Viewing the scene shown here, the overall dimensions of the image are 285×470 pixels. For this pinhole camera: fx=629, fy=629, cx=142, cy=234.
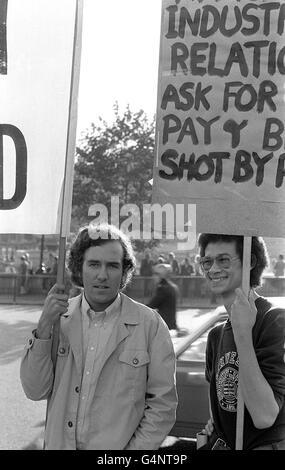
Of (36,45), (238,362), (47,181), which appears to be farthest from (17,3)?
(238,362)

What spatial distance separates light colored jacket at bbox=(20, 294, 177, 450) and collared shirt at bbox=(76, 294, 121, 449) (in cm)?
2

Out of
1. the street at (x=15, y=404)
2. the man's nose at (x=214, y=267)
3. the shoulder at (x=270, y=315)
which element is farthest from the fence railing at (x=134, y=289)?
the shoulder at (x=270, y=315)

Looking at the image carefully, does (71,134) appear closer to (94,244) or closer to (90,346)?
(94,244)

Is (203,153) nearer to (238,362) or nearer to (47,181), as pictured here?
(47,181)

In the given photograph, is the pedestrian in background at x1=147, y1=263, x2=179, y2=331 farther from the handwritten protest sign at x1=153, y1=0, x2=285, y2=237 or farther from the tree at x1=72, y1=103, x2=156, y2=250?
the tree at x1=72, y1=103, x2=156, y2=250

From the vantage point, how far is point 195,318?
15.4 meters

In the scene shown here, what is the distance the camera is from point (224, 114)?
2.68 m

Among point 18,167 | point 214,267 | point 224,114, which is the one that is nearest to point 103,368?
point 214,267

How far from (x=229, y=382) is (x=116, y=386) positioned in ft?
1.44

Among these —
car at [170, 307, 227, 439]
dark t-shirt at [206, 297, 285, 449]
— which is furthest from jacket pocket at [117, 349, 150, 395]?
car at [170, 307, 227, 439]

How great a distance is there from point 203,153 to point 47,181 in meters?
0.71

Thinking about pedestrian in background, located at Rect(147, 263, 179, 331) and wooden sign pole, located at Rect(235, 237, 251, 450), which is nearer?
wooden sign pole, located at Rect(235, 237, 251, 450)

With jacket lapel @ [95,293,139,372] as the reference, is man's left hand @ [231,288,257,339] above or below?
above

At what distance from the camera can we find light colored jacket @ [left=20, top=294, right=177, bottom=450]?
7.94ft
